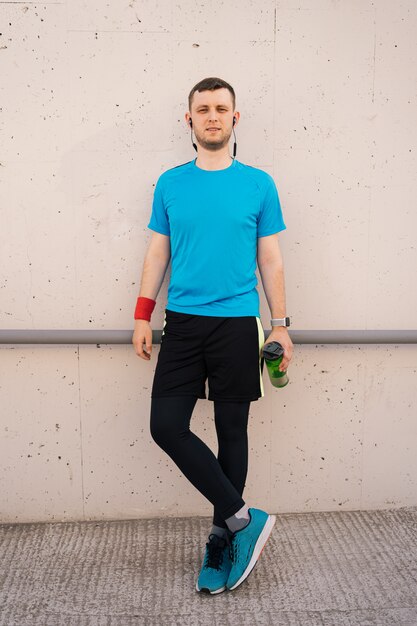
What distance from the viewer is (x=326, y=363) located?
283 centimetres

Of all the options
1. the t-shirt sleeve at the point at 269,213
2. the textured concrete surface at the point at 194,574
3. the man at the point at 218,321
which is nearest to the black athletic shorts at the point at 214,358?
the man at the point at 218,321

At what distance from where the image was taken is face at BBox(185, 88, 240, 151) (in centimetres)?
230

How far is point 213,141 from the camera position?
2.32 meters

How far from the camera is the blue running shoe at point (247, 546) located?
2.25 meters

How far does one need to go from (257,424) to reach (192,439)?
606 millimetres

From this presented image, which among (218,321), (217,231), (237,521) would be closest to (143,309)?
(218,321)

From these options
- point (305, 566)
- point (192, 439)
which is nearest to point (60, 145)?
point (192, 439)

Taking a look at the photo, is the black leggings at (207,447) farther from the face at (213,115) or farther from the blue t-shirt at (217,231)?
the face at (213,115)

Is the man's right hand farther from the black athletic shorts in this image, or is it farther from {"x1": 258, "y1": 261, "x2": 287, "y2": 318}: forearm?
{"x1": 258, "y1": 261, "x2": 287, "y2": 318}: forearm

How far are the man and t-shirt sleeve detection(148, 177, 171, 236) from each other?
16 millimetres

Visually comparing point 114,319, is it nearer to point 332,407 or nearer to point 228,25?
point 332,407

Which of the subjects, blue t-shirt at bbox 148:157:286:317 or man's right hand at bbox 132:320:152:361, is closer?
blue t-shirt at bbox 148:157:286:317

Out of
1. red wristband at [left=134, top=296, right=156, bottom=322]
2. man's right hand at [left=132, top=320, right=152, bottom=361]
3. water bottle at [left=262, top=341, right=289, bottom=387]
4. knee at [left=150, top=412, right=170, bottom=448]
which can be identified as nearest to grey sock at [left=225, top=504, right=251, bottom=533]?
knee at [left=150, top=412, right=170, bottom=448]

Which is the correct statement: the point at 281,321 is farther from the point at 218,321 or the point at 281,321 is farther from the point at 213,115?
the point at 213,115
